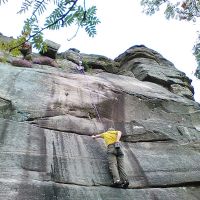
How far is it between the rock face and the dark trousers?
0.24 metres

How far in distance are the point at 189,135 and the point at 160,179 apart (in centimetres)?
323

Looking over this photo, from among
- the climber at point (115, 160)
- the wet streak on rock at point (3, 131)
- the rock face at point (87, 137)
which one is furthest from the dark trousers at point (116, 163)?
the wet streak on rock at point (3, 131)

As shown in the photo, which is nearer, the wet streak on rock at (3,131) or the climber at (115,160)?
the climber at (115,160)

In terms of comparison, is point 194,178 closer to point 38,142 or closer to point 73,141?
point 73,141

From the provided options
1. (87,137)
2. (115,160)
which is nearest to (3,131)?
(87,137)

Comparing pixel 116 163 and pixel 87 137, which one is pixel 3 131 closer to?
pixel 87 137

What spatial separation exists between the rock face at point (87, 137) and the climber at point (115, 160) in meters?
0.19

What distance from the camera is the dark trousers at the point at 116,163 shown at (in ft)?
28.2

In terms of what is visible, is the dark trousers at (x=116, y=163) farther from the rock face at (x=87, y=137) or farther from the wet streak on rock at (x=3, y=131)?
the wet streak on rock at (x=3, y=131)

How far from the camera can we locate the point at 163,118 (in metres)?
12.8

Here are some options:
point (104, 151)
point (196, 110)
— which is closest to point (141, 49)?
point (196, 110)

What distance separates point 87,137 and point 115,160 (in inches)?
60.5

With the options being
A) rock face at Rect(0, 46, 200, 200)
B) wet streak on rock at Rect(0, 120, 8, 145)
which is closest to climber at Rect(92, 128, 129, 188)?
rock face at Rect(0, 46, 200, 200)

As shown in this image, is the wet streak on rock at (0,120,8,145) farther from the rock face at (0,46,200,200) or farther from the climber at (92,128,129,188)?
the climber at (92,128,129,188)
